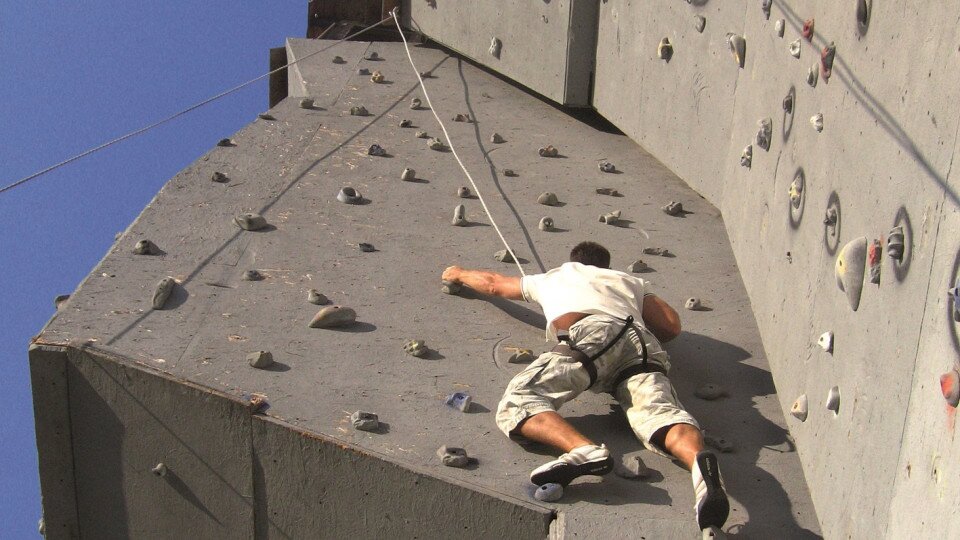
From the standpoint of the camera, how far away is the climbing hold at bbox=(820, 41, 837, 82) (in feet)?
11.1

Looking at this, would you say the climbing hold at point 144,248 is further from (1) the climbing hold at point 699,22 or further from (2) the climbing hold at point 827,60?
(1) the climbing hold at point 699,22

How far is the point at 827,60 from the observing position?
3.40 m

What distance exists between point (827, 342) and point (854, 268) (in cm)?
30

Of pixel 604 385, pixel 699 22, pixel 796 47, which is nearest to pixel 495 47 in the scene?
pixel 699 22

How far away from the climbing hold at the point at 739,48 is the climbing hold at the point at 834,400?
84.6 inches

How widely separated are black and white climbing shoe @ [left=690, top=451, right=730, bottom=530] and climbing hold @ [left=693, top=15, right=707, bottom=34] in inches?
113

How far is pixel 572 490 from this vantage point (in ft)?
10.1

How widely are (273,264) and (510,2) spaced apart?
3404mm

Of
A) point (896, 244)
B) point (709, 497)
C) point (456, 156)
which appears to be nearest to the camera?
point (896, 244)

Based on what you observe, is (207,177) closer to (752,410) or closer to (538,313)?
(538,313)

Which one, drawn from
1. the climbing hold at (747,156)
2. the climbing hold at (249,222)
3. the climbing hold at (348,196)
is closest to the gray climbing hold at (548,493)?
the climbing hold at (747,156)

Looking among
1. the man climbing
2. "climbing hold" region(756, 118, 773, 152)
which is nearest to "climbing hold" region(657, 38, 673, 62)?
"climbing hold" region(756, 118, 773, 152)

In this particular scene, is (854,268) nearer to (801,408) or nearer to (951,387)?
(801,408)

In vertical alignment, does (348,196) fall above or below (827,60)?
below
